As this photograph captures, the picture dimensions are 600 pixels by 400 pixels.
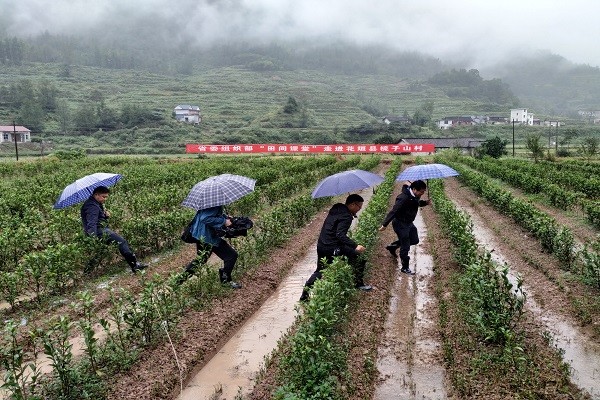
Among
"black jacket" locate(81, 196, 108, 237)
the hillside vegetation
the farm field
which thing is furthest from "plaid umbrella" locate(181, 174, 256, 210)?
the hillside vegetation

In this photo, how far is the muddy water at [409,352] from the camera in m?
5.44

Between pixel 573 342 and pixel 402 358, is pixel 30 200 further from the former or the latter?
pixel 573 342

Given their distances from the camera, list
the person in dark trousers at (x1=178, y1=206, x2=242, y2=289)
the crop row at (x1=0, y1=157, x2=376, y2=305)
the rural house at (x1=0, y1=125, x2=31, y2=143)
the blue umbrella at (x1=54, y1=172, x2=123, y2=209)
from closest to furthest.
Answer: the crop row at (x1=0, y1=157, x2=376, y2=305), the person in dark trousers at (x1=178, y1=206, x2=242, y2=289), the blue umbrella at (x1=54, y1=172, x2=123, y2=209), the rural house at (x1=0, y1=125, x2=31, y2=143)

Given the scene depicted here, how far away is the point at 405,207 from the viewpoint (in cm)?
917

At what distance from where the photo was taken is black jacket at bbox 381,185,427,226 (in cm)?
905

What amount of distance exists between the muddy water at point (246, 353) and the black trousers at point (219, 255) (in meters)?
0.91

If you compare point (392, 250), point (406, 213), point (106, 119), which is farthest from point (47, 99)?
point (406, 213)

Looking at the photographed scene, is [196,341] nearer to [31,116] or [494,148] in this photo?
[494,148]

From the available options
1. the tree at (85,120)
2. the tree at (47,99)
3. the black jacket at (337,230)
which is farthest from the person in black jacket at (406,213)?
the tree at (47,99)

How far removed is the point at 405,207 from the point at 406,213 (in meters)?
0.14

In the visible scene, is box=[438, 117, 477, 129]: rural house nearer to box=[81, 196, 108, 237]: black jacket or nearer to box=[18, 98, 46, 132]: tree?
box=[18, 98, 46, 132]: tree

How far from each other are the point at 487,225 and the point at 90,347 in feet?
41.9

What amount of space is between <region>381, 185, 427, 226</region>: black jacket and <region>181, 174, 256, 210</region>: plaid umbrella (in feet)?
9.76

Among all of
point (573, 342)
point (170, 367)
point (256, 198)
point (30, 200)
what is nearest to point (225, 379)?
point (170, 367)
